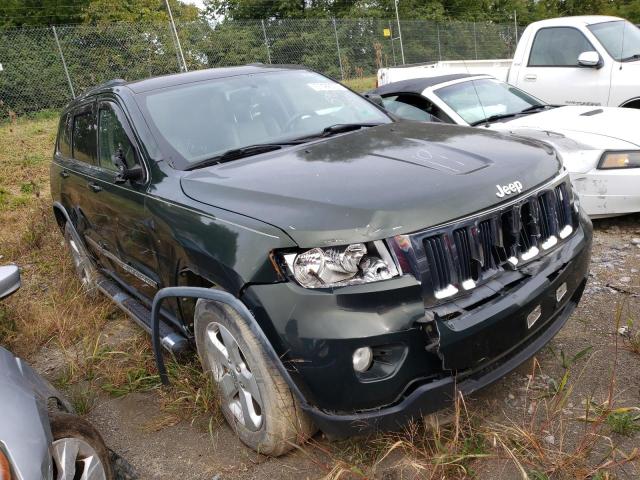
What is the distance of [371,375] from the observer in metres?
2.02

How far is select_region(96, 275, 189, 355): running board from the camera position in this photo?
9.34ft

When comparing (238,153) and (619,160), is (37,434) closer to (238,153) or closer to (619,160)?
(238,153)

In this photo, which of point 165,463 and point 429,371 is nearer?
point 429,371

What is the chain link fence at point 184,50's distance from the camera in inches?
551

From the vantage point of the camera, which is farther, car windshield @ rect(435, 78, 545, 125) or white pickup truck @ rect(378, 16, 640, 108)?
white pickup truck @ rect(378, 16, 640, 108)

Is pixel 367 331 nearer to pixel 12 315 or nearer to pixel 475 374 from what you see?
pixel 475 374

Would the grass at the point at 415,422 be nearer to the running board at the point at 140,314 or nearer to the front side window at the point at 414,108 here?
the running board at the point at 140,314

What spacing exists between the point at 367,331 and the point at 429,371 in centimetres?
31

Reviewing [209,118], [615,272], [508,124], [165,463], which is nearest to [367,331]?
[165,463]

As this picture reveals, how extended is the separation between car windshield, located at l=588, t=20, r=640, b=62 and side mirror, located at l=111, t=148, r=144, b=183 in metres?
5.83

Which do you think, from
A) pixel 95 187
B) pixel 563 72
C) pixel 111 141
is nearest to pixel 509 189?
pixel 111 141

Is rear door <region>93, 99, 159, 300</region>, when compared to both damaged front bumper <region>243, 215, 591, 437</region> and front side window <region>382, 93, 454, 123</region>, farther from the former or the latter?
front side window <region>382, 93, 454, 123</region>

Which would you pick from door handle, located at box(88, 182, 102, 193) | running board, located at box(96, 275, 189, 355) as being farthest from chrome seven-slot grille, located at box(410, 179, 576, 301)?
door handle, located at box(88, 182, 102, 193)

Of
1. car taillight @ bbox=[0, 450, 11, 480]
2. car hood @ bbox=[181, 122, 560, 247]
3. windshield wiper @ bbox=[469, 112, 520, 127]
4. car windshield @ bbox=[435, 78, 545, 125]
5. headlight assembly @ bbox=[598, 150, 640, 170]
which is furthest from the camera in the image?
car windshield @ bbox=[435, 78, 545, 125]
